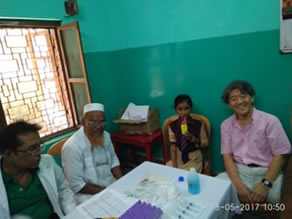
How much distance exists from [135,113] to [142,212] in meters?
1.92

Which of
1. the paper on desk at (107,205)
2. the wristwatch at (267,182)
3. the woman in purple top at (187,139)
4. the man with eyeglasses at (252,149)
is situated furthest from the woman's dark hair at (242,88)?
the paper on desk at (107,205)

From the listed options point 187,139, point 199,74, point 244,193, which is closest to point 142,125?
point 187,139

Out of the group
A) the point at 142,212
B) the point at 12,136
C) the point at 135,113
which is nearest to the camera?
the point at 142,212

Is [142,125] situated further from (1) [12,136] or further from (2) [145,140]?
(1) [12,136]

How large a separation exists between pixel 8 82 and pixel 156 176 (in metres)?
2.26

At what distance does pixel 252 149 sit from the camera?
1879 millimetres

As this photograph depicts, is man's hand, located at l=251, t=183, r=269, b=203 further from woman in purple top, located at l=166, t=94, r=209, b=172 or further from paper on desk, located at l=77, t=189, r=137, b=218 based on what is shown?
paper on desk, located at l=77, t=189, r=137, b=218

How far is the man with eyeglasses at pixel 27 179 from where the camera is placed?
1289 mm

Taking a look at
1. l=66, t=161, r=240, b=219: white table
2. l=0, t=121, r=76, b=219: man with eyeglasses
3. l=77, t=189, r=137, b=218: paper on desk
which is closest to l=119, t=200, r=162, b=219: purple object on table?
l=77, t=189, r=137, b=218: paper on desk

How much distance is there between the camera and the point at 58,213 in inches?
57.8

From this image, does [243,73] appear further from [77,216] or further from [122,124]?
[77,216]

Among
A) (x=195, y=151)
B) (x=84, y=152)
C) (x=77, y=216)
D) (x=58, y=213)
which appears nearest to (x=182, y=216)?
(x=77, y=216)

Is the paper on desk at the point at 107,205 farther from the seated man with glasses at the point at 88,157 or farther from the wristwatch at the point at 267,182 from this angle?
the wristwatch at the point at 267,182

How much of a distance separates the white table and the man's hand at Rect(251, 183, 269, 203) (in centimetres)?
33
